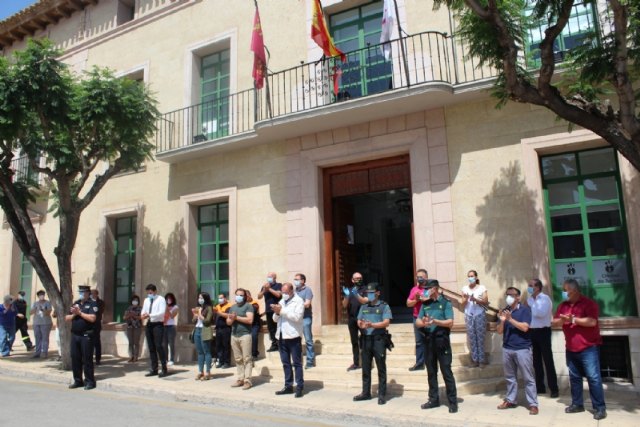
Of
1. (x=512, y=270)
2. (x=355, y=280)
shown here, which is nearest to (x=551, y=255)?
(x=512, y=270)

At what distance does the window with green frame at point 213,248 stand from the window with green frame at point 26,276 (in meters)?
7.30

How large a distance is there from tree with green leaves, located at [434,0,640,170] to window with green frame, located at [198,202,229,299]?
757 centimetres

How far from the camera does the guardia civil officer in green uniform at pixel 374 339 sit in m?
7.36

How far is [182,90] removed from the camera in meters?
13.9

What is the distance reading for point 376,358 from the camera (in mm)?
7410

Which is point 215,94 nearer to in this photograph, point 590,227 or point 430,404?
point 590,227

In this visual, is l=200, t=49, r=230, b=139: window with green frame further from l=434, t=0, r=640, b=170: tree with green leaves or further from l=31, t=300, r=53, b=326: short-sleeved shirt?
l=434, t=0, r=640, b=170: tree with green leaves

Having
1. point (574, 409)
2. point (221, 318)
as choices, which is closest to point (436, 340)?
point (574, 409)

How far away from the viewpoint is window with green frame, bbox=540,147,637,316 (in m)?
8.67

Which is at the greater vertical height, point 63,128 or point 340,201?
point 63,128

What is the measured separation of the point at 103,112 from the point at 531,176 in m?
8.53

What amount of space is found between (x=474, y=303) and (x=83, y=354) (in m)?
6.89

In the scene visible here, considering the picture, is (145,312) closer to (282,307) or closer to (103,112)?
(282,307)

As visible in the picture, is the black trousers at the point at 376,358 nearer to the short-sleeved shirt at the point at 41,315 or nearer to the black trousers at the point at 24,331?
the short-sleeved shirt at the point at 41,315
